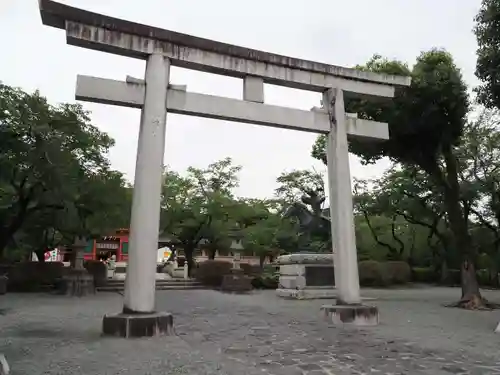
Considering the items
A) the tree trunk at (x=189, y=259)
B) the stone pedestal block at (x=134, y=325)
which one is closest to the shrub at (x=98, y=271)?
the tree trunk at (x=189, y=259)

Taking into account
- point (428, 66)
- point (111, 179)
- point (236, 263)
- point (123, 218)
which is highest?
point (428, 66)

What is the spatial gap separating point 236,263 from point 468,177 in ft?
39.2

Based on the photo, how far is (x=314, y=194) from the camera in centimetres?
1589

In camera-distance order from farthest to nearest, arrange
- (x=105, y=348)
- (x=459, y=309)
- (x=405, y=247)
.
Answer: (x=405, y=247)
(x=459, y=309)
(x=105, y=348)

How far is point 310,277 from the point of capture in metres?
16.3

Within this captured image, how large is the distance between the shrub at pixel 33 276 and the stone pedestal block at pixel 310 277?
10764 millimetres

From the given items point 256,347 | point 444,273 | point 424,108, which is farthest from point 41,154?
point 444,273

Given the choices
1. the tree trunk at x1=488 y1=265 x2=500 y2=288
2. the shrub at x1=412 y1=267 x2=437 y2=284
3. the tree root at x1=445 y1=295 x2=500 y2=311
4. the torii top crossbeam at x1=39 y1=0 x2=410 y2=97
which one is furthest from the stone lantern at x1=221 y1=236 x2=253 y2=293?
the tree trunk at x1=488 y1=265 x2=500 y2=288

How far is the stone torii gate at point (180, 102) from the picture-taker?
24.0 ft

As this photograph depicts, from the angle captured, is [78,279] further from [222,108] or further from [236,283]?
[222,108]

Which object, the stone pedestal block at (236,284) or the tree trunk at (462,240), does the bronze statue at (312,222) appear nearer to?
the tree trunk at (462,240)

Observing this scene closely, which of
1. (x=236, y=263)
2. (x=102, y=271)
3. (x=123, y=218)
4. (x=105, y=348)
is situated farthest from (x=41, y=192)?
(x=105, y=348)

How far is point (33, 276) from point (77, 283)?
350 cm

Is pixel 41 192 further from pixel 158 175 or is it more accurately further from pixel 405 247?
pixel 405 247
